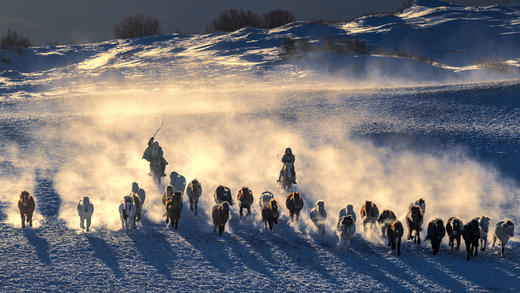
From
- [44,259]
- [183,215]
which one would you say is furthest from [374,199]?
[44,259]

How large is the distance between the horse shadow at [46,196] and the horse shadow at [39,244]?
1.41 meters

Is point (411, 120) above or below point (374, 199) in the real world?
above

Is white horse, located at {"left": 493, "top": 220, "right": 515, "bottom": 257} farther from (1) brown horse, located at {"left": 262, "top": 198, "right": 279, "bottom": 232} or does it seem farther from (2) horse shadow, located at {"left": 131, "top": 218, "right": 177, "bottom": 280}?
(2) horse shadow, located at {"left": 131, "top": 218, "right": 177, "bottom": 280}

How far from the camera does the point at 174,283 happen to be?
13.2 meters

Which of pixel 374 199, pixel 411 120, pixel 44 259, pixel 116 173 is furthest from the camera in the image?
pixel 411 120

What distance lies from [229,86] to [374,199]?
2135 centimetres

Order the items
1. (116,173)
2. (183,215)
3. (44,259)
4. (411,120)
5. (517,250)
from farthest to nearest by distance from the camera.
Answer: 1. (411,120)
2. (116,173)
3. (183,215)
4. (517,250)
5. (44,259)

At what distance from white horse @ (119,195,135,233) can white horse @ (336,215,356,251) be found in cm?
604

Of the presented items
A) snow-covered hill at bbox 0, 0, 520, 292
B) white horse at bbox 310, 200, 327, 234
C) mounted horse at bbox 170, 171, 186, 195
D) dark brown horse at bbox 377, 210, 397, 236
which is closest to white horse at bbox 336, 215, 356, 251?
snow-covered hill at bbox 0, 0, 520, 292

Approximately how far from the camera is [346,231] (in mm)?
14992

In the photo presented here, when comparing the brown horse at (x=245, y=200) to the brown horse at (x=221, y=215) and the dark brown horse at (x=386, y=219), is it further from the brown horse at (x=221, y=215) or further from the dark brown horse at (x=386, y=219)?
the dark brown horse at (x=386, y=219)

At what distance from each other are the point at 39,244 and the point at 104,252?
6.68 feet

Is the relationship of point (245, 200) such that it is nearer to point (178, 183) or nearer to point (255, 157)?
point (178, 183)

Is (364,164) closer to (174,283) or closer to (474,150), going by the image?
(474,150)
